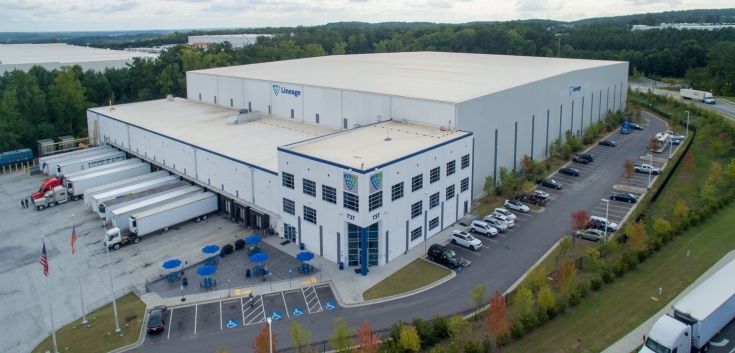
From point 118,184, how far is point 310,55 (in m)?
81.1

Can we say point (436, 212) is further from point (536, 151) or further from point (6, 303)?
point (6, 303)

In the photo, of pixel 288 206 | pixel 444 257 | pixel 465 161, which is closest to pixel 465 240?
pixel 444 257

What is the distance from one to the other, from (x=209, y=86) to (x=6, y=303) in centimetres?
4057

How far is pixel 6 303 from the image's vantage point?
32.2 metres

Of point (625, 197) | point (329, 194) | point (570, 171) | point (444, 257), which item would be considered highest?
point (329, 194)

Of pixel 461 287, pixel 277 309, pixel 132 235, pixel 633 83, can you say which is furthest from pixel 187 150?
pixel 633 83

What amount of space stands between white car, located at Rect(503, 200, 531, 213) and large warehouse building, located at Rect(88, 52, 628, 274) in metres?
3.24

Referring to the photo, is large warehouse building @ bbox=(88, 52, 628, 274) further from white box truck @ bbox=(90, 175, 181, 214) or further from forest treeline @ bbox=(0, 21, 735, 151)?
forest treeline @ bbox=(0, 21, 735, 151)

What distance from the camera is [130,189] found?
47188 millimetres

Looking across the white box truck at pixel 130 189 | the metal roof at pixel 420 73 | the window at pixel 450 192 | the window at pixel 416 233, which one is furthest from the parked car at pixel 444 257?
the white box truck at pixel 130 189

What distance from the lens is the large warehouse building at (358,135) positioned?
1422 inches

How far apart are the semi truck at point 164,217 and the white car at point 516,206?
24.4 metres

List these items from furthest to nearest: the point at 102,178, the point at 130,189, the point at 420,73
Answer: the point at 420,73, the point at 102,178, the point at 130,189

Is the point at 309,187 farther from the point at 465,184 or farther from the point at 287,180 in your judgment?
the point at 465,184
